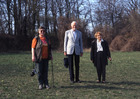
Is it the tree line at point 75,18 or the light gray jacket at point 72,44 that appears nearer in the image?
the light gray jacket at point 72,44

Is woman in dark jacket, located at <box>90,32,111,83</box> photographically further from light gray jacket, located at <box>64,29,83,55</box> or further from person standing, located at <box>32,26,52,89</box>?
person standing, located at <box>32,26,52,89</box>

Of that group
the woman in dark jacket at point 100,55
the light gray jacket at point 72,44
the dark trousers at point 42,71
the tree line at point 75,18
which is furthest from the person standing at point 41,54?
the tree line at point 75,18

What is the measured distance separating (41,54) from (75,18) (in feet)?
101

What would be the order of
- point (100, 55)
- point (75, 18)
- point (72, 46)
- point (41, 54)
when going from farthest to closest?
point (75, 18)
point (100, 55)
point (72, 46)
point (41, 54)

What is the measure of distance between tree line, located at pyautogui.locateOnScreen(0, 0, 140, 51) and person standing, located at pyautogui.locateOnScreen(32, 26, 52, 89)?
28.7 metres

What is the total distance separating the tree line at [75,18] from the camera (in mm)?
36094

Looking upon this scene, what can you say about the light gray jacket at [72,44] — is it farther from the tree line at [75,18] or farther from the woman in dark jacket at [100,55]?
the tree line at [75,18]

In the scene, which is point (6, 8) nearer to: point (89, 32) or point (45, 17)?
point (45, 17)

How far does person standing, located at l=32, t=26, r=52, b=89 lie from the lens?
6.53 meters

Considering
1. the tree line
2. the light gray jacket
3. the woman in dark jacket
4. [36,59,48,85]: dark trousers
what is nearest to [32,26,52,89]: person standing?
[36,59,48,85]: dark trousers

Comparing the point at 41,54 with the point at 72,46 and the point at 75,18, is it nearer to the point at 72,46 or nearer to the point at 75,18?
the point at 72,46

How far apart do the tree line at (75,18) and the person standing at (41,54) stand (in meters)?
28.7

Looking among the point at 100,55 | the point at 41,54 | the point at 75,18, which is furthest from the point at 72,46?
the point at 75,18

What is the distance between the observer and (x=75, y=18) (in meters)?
36.8
